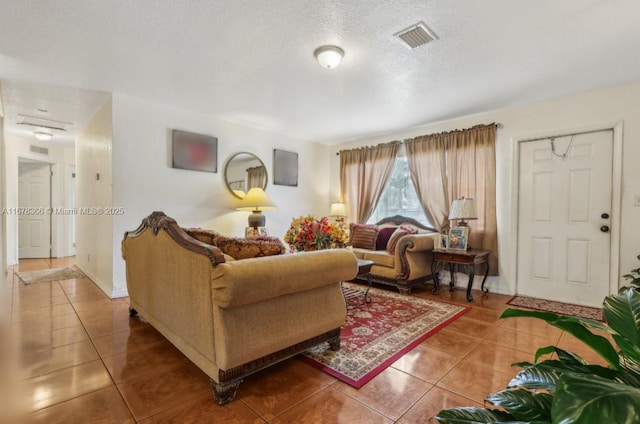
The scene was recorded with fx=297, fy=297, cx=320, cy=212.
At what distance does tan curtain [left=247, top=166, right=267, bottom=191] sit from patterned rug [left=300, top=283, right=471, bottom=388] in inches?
97.6

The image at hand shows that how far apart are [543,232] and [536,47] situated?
7.27 feet

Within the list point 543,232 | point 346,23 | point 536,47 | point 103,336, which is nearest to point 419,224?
point 543,232

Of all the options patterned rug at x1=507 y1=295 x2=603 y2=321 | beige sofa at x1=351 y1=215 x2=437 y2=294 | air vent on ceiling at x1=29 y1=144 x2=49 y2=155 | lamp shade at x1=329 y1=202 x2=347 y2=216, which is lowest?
patterned rug at x1=507 y1=295 x2=603 y2=321

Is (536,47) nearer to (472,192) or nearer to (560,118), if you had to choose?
(560,118)

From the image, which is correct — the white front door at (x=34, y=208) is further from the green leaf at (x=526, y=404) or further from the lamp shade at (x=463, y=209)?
the green leaf at (x=526, y=404)

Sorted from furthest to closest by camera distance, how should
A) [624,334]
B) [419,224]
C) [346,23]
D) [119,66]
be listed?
1. [419,224]
2. [119,66]
3. [346,23]
4. [624,334]

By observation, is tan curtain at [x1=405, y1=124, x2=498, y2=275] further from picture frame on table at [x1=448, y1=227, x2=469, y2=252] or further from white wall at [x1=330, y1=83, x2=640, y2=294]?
picture frame on table at [x1=448, y1=227, x2=469, y2=252]

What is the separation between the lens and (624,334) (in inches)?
24.2

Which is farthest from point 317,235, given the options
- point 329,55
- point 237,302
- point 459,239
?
point 459,239

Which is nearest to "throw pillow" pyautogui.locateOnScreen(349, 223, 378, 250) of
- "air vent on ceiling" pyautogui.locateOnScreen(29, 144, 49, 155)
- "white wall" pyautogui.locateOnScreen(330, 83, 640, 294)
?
"white wall" pyautogui.locateOnScreen(330, 83, 640, 294)

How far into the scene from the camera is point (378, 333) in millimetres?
2494

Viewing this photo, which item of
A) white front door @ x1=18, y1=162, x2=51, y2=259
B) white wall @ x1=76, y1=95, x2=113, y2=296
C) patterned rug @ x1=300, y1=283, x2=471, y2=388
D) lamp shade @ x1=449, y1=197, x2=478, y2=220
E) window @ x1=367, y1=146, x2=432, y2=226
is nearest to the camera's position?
patterned rug @ x1=300, y1=283, x2=471, y2=388

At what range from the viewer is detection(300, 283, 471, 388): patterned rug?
195 centimetres

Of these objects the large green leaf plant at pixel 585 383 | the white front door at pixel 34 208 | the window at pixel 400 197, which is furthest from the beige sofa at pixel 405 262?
the white front door at pixel 34 208
